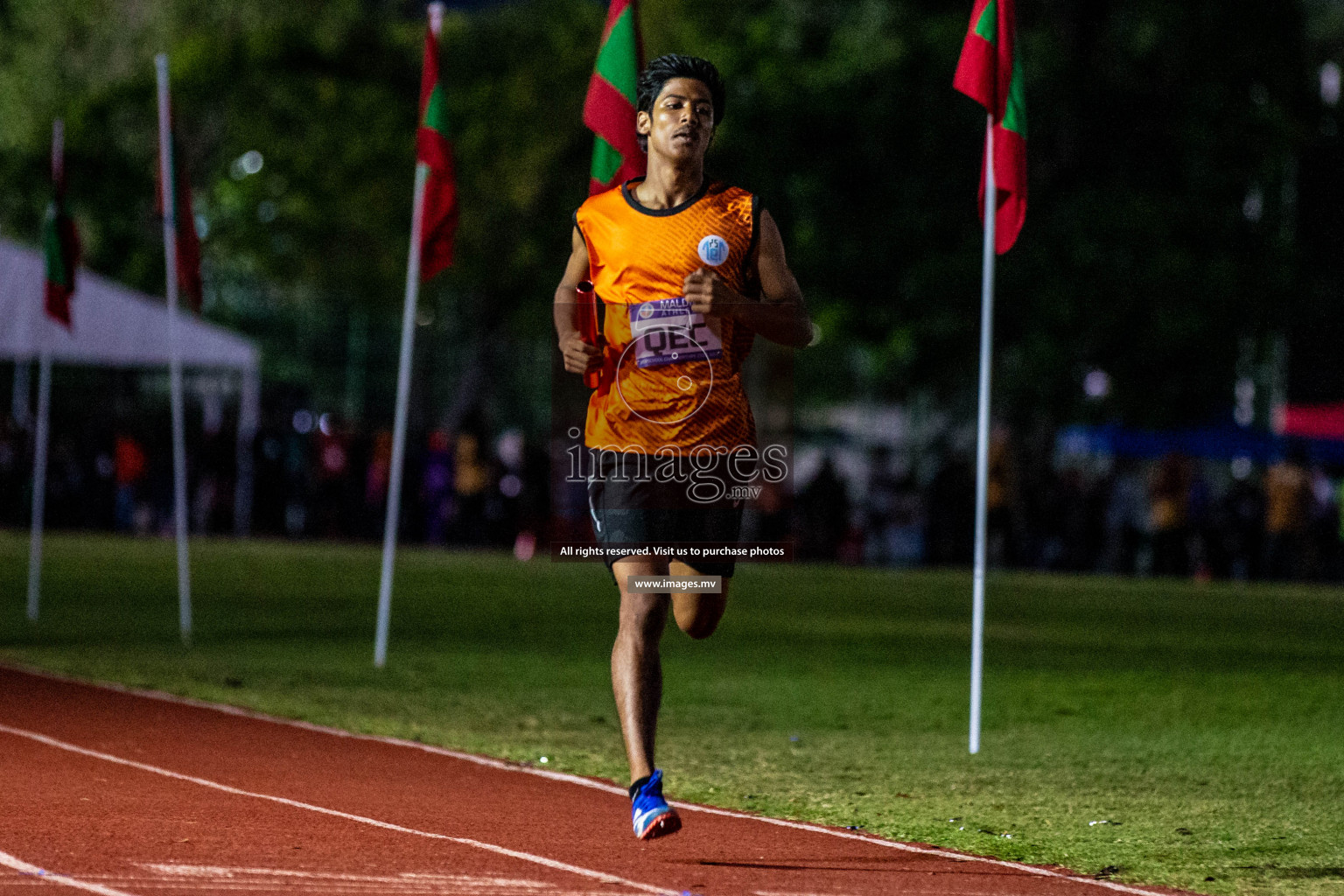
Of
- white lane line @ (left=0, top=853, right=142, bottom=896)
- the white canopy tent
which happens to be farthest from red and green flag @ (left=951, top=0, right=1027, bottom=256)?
the white canopy tent

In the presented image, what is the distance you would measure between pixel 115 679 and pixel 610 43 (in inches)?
202

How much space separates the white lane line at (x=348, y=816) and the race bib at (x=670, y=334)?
1.63 m

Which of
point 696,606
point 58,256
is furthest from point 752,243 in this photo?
point 58,256

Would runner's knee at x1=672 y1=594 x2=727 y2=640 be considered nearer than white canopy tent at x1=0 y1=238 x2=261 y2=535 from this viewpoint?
Yes

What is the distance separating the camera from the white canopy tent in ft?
94.7

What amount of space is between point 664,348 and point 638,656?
1034 millimetres

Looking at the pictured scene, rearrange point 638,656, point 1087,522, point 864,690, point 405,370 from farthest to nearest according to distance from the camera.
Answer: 1. point 1087,522
2. point 405,370
3. point 864,690
4. point 638,656

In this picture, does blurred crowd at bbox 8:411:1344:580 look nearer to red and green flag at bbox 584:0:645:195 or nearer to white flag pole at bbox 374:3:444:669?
white flag pole at bbox 374:3:444:669

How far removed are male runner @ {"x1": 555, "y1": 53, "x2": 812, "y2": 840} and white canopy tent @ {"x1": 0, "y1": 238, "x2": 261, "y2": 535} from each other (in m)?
22.1

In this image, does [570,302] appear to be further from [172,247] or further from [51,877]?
[172,247]

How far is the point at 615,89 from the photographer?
10.7 meters

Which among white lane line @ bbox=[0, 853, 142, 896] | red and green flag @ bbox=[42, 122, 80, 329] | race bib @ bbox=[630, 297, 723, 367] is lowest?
white lane line @ bbox=[0, 853, 142, 896]

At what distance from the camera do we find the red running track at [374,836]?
635 cm

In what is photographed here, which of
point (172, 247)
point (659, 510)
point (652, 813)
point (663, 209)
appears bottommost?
point (652, 813)
